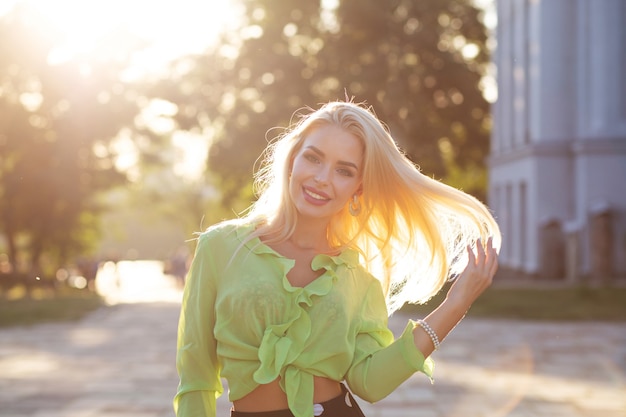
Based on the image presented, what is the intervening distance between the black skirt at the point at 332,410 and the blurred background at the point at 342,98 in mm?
22638

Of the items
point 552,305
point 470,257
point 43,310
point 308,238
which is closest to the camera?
point 470,257

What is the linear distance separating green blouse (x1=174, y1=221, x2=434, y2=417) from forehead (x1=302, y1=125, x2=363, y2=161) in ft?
1.17

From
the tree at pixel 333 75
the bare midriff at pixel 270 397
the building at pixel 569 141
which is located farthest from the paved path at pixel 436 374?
the tree at pixel 333 75

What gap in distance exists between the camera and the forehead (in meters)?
3.41

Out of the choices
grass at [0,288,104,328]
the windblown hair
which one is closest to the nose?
the windblown hair

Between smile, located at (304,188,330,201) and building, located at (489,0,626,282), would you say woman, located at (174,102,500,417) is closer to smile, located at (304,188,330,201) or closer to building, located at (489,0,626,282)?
smile, located at (304,188,330,201)

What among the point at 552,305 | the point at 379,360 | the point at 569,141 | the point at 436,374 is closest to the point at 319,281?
the point at 379,360

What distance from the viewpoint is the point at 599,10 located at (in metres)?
28.8

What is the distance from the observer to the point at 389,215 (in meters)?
3.61

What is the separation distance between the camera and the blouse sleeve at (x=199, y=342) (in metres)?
3.35

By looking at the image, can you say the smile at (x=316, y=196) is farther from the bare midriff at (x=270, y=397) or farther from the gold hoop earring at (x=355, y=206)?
the bare midriff at (x=270, y=397)

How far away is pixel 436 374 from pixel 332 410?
8.58 meters

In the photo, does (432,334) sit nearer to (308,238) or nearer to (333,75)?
(308,238)

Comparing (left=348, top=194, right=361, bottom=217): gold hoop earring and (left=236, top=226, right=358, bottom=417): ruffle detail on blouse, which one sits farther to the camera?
(left=348, top=194, right=361, bottom=217): gold hoop earring
